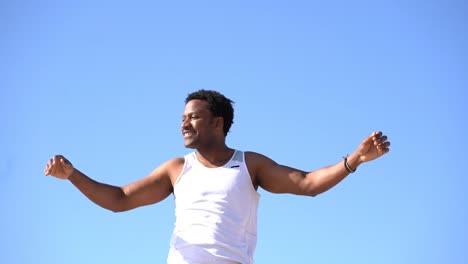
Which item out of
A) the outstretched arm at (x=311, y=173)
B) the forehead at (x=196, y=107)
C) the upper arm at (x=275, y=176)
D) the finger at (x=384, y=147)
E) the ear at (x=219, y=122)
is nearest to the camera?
the finger at (x=384, y=147)

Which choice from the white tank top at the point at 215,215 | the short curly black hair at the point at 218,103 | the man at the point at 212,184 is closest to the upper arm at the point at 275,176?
the man at the point at 212,184

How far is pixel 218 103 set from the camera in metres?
10.5

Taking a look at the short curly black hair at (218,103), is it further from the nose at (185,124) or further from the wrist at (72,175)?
the wrist at (72,175)

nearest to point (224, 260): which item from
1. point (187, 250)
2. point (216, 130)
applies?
point (187, 250)

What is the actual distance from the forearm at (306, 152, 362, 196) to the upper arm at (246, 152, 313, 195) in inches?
2.9

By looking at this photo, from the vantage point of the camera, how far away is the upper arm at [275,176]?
956cm

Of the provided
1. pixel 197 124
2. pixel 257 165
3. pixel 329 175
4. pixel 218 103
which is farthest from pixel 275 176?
pixel 218 103

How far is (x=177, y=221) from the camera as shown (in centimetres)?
966

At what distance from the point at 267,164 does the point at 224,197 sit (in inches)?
28.6

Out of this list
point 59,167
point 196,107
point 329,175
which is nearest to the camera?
point 329,175

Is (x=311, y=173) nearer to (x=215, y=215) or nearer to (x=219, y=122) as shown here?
(x=215, y=215)

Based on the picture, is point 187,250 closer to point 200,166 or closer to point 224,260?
point 224,260

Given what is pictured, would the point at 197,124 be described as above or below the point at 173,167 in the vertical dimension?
above

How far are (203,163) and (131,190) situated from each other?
0.99m
